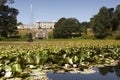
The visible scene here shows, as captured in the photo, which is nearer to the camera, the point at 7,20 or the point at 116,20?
the point at 7,20

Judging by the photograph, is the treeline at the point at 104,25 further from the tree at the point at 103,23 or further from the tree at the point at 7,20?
the tree at the point at 7,20

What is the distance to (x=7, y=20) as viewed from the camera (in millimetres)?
62812

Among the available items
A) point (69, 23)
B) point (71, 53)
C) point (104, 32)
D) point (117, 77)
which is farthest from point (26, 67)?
point (69, 23)

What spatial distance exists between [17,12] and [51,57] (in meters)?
53.9

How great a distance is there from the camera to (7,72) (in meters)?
8.37

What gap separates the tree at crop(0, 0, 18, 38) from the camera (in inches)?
2437

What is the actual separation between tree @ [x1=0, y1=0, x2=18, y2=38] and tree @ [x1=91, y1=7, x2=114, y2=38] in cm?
1838

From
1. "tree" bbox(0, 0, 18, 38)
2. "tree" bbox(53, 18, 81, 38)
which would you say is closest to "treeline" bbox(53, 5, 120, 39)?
"tree" bbox(53, 18, 81, 38)

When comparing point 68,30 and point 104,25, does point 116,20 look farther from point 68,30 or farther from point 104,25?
point 68,30

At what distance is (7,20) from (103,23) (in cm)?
2408

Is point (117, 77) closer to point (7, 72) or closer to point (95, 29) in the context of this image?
point (7, 72)

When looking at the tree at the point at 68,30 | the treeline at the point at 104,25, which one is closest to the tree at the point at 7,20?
the treeline at the point at 104,25

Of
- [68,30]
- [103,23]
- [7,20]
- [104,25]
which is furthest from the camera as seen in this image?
[68,30]

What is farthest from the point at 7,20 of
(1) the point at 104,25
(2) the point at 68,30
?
(2) the point at 68,30
